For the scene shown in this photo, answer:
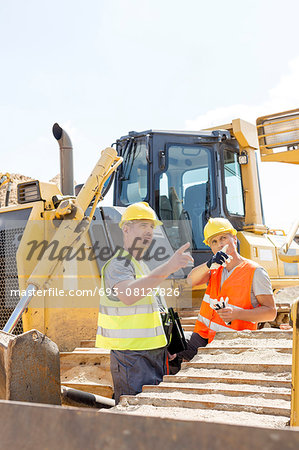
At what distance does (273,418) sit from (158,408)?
0.58 m

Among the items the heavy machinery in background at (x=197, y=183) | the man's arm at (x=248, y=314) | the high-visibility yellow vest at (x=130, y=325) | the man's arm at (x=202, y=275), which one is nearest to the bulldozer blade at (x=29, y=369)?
the high-visibility yellow vest at (x=130, y=325)

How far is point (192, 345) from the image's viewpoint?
359 cm

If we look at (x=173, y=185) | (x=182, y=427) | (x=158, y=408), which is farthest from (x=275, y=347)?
(x=173, y=185)

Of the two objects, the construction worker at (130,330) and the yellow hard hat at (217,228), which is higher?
the yellow hard hat at (217,228)

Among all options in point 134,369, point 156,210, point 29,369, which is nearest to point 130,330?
point 134,369

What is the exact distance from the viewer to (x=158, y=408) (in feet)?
7.84

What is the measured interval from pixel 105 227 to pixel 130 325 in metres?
2.10

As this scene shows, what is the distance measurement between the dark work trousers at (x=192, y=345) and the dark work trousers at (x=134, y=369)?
486 millimetres

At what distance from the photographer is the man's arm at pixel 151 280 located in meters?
2.62

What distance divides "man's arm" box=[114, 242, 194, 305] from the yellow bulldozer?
0.53 m

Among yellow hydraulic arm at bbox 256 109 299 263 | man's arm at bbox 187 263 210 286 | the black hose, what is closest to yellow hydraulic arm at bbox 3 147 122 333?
the black hose

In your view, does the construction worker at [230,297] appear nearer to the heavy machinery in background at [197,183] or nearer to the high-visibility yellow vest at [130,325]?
the high-visibility yellow vest at [130,325]

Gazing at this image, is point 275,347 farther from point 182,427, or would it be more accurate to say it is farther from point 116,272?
point 182,427

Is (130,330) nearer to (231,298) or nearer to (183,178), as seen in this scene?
(231,298)
